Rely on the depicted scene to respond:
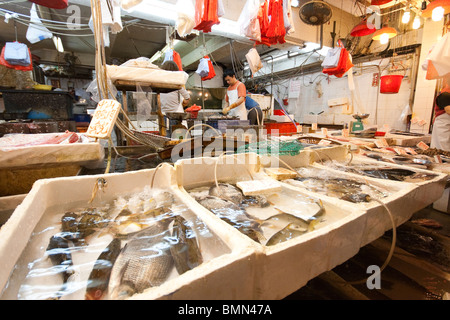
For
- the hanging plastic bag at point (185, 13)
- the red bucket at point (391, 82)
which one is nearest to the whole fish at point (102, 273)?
the hanging plastic bag at point (185, 13)

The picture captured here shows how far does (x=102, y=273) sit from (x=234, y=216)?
92cm

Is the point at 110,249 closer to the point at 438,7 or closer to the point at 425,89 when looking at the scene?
the point at 438,7

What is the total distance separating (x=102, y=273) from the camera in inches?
38.7

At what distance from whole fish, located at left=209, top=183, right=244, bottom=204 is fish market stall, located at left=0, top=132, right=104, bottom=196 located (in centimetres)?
156

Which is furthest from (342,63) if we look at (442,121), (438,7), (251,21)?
(251,21)

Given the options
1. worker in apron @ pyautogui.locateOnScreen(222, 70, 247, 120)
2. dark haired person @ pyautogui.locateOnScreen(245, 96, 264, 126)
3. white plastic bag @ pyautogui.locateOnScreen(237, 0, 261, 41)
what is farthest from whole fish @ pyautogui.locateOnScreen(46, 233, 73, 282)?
worker in apron @ pyautogui.locateOnScreen(222, 70, 247, 120)

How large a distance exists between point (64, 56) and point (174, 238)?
565 inches

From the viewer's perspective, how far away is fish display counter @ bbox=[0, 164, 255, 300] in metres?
0.88

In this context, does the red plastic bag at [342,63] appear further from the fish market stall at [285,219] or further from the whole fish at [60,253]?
the whole fish at [60,253]
